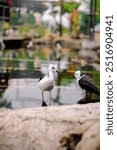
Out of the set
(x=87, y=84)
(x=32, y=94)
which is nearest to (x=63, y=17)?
(x=32, y=94)

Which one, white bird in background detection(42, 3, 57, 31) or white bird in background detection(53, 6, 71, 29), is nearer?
white bird in background detection(53, 6, 71, 29)

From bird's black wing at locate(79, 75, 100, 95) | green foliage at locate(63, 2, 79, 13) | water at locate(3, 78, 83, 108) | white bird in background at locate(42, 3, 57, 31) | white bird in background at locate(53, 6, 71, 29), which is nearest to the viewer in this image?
bird's black wing at locate(79, 75, 100, 95)

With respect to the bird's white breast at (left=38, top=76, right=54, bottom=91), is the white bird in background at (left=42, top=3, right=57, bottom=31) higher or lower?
higher

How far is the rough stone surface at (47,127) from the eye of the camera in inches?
93.7

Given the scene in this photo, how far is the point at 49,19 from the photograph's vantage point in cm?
1430

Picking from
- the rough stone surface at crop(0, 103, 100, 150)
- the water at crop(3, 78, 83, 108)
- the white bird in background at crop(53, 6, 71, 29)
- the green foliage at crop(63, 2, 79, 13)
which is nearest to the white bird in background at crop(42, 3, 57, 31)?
the white bird in background at crop(53, 6, 71, 29)

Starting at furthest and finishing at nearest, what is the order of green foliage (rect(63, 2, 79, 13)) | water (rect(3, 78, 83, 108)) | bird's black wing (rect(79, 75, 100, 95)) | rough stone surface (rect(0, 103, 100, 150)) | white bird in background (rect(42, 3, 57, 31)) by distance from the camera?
white bird in background (rect(42, 3, 57, 31)) < green foliage (rect(63, 2, 79, 13)) < water (rect(3, 78, 83, 108)) < bird's black wing (rect(79, 75, 100, 95)) < rough stone surface (rect(0, 103, 100, 150))

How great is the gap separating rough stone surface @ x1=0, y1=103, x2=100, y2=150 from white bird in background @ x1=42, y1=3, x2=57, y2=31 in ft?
38.4

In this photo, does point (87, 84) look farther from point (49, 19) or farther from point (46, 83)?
point (49, 19)

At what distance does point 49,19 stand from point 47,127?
Result: 1200cm

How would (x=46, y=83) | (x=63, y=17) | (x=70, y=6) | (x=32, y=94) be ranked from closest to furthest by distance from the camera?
(x=46, y=83)
(x=32, y=94)
(x=70, y=6)
(x=63, y=17)

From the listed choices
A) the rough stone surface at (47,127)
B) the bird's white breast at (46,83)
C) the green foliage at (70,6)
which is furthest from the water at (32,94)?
the green foliage at (70,6)

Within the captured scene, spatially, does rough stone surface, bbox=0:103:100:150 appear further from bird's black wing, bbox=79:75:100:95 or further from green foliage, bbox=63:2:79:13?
green foliage, bbox=63:2:79:13

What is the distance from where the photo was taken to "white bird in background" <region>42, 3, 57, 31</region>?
46.9 ft
